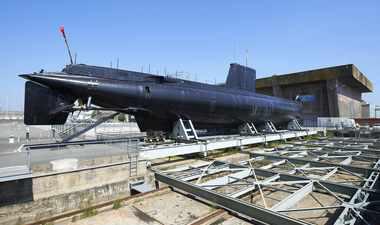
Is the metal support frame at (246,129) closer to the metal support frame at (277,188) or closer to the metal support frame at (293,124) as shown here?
the metal support frame at (277,188)

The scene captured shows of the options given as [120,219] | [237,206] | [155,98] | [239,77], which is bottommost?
[120,219]

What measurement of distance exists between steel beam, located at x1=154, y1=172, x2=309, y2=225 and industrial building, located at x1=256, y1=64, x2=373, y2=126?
28.3m

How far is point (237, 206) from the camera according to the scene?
5586mm

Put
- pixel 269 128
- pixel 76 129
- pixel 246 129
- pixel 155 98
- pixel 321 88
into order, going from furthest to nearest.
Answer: pixel 321 88 < pixel 269 128 < pixel 246 129 < pixel 76 129 < pixel 155 98

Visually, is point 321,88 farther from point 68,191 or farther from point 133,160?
point 68,191

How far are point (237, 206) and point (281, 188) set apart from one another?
6.82 feet

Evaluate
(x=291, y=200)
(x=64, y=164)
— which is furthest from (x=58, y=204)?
(x=291, y=200)

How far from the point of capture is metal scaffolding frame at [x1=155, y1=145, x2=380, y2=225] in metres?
5.09

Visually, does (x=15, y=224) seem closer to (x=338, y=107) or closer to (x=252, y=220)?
(x=252, y=220)

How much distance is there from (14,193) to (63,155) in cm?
176

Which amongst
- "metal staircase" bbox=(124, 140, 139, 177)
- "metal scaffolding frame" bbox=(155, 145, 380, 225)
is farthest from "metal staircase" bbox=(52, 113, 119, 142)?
"metal scaffolding frame" bbox=(155, 145, 380, 225)

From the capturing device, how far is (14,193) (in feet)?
19.5

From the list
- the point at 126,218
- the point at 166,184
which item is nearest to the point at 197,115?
the point at 166,184

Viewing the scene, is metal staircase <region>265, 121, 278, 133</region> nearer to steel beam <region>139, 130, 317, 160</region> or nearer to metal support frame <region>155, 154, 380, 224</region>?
steel beam <region>139, 130, 317, 160</region>
